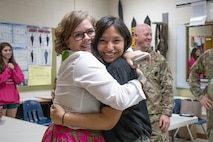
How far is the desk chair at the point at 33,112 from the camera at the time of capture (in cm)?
434

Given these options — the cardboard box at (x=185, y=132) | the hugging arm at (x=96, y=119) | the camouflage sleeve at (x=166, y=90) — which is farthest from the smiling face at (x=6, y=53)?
the hugging arm at (x=96, y=119)

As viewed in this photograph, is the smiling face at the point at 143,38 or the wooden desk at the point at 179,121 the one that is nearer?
the smiling face at the point at 143,38

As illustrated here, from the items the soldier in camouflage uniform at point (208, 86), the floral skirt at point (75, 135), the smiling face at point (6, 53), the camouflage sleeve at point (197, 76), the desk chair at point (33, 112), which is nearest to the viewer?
the floral skirt at point (75, 135)

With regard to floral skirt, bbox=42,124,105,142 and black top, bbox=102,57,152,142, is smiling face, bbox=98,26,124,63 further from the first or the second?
floral skirt, bbox=42,124,105,142

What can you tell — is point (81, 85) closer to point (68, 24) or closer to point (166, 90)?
point (68, 24)

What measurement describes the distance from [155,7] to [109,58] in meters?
4.72

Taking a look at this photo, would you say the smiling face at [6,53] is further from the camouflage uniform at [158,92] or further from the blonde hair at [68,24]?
the blonde hair at [68,24]

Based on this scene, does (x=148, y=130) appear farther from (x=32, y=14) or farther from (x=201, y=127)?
(x=32, y=14)

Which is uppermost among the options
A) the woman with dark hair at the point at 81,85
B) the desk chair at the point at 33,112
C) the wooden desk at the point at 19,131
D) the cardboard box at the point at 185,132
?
the woman with dark hair at the point at 81,85

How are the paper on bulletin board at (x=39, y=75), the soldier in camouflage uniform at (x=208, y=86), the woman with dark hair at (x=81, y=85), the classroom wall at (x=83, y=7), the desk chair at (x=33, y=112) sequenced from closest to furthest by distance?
the woman with dark hair at (x=81, y=85)
the soldier in camouflage uniform at (x=208, y=86)
the desk chair at (x=33, y=112)
the classroom wall at (x=83, y=7)
the paper on bulletin board at (x=39, y=75)

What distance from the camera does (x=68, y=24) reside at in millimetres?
1164

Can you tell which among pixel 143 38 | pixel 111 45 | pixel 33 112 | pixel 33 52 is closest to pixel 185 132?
pixel 33 112

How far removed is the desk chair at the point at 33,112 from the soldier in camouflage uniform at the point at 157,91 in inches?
92.0

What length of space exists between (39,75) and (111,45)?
4.36 metres
